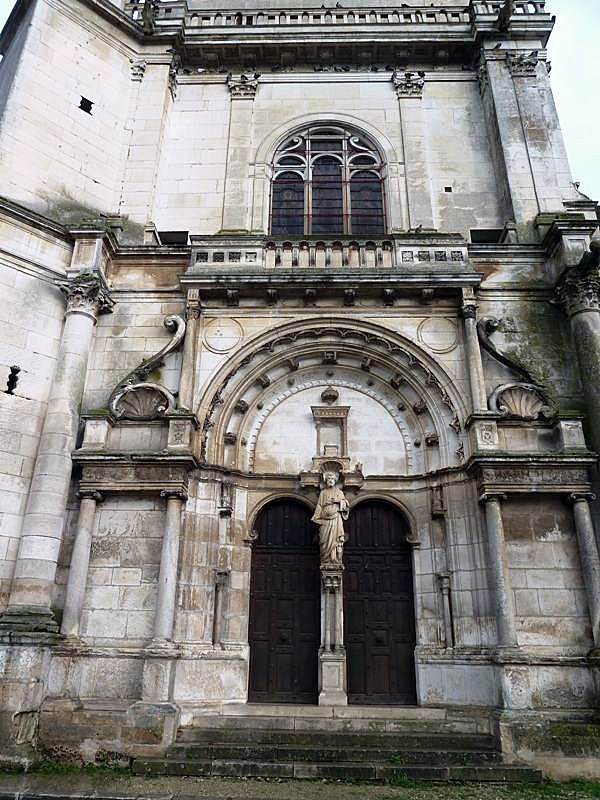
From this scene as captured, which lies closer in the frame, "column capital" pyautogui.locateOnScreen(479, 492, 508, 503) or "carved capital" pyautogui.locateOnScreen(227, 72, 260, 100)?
"column capital" pyautogui.locateOnScreen(479, 492, 508, 503)

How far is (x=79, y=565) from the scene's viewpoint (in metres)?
9.41

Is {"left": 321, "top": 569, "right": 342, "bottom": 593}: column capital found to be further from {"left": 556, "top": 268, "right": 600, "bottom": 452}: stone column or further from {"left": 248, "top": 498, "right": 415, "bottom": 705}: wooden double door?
{"left": 556, "top": 268, "right": 600, "bottom": 452}: stone column

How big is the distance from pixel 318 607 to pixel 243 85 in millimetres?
12238

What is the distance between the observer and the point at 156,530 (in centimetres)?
980

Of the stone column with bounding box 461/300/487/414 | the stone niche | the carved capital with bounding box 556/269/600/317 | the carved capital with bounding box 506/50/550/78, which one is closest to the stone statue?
the stone niche

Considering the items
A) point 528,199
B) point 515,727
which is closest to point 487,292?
point 528,199

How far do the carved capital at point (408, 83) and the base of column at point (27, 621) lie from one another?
44.1 feet

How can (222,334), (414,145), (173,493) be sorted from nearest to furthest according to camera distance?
(173,493), (222,334), (414,145)

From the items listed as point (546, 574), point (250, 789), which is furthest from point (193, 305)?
point (250, 789)

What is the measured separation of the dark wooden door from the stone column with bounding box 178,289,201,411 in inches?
139

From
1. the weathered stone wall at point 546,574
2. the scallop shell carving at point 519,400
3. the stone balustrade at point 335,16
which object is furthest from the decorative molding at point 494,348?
the stone balustrade at point 335,16

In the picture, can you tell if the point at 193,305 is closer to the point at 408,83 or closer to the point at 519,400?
A: the point at 519,400

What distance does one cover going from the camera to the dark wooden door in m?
9.94

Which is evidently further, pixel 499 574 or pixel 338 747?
pixel 499 574
